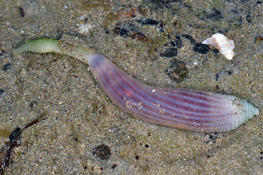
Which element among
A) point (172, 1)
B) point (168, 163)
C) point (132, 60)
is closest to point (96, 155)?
point (168, 163)

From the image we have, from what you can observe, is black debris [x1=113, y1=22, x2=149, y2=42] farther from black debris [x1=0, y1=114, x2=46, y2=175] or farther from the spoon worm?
black debris [x1=0, y1=114, x2=46, y2=175]

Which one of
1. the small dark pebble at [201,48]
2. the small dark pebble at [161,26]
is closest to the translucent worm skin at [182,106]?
the small dark pebble at [201,48]

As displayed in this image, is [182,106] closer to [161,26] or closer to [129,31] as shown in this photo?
[161,26]

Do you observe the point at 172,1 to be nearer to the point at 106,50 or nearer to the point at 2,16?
the point at 106,50

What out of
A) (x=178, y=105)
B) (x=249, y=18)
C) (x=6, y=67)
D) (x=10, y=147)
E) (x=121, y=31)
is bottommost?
(x=10, y=147)

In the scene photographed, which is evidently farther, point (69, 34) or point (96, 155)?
point (69, 34)

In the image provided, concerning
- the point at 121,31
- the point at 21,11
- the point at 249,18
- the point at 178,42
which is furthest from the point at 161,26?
the point at 21,11

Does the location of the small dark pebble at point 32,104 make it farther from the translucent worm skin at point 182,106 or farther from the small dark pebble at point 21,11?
the small dark pebble at point 21,11
